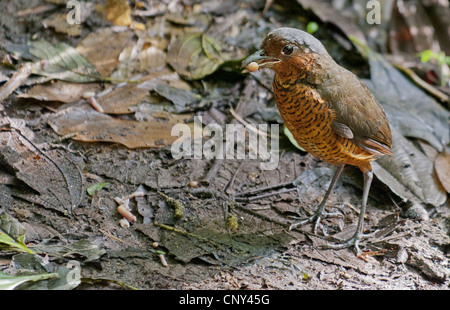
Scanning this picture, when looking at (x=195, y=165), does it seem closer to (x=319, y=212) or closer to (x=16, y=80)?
(x=319, y=212)

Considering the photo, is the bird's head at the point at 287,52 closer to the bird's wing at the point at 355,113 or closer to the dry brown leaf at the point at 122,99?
the bird's wing at the point at 355,113

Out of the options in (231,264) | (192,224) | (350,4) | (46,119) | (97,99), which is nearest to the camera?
(231,264)

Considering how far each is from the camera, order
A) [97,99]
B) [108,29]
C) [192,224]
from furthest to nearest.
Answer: [108,29], [97,99], [192,224]

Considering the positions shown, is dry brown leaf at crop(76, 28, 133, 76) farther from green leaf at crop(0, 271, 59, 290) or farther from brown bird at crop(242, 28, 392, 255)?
green leaf at crop(0, 271, 59, 290)

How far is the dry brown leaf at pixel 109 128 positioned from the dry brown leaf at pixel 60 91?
6.6 inches

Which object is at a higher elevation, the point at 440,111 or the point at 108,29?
the point at 108,29

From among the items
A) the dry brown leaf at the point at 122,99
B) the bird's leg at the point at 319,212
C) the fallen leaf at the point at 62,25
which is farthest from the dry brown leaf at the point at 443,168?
the fallen leaf at the point at 62,25

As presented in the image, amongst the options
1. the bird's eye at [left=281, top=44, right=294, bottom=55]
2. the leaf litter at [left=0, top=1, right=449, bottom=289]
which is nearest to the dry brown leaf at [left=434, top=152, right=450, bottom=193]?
the leaf litter at [left=0, top=1, right=449, bottom=289]

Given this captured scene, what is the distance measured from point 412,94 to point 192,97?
2571 millimetres

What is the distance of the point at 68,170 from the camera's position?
4133 mm

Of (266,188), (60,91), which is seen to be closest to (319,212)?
(266,188)

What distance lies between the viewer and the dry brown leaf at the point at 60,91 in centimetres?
469
